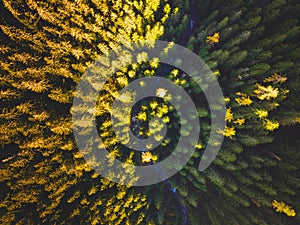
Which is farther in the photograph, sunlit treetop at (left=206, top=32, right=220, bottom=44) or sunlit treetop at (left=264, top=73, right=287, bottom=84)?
sunlit treetop at (left=206, top=32, right=220, bottom=44)

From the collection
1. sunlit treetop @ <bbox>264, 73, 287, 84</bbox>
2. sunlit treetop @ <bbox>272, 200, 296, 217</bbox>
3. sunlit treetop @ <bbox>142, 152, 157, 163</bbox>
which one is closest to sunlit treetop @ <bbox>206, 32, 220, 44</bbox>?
sunlit treetop @ <bbox>264, 73, 287, 84</bbox>

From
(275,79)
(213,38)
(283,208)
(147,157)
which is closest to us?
(283,208)

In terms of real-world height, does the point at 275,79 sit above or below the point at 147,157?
above

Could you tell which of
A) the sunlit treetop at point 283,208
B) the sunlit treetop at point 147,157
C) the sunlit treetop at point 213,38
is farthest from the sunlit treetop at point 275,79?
the sunlit treetop at point 147,157

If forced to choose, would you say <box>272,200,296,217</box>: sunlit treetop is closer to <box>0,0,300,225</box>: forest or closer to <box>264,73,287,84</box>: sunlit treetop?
<box>0,0,300,225</box>: forest

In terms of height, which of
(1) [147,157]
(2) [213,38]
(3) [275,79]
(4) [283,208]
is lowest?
(4) [283,208]

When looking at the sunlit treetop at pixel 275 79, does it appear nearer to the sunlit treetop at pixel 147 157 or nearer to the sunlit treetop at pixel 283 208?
the sunlit treetop at pixel 283 208

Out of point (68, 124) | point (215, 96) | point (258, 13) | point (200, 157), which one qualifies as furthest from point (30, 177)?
point (258, 13)

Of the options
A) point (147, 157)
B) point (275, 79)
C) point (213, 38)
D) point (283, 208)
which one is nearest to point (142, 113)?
point (147, 157)

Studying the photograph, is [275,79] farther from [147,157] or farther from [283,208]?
[147,157]
